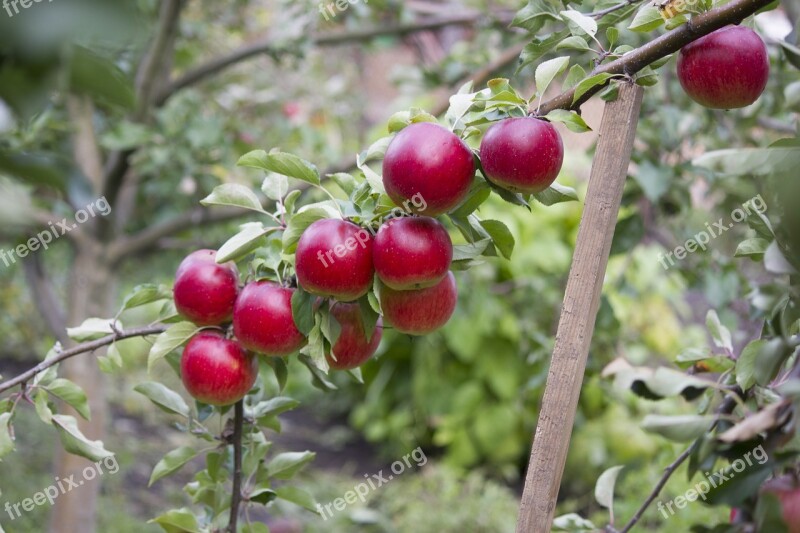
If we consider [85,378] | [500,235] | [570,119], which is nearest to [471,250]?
[500,235]

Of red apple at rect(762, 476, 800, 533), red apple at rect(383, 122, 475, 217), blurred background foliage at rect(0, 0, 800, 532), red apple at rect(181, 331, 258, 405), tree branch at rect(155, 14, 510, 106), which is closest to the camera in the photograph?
red apple at rect(762, 476, 800, 533)

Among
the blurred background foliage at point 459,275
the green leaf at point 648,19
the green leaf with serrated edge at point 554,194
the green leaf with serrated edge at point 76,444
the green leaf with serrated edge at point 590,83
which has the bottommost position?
the blurred background foliage at point 459,275

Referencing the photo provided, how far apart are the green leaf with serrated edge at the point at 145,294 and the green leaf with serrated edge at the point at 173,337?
58 mm

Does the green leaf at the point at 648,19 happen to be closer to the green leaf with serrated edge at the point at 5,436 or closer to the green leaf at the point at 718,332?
the green leaf at the point at 718,332

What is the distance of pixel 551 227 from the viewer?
10.2 ft

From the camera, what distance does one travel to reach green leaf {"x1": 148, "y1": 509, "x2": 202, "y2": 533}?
720mm

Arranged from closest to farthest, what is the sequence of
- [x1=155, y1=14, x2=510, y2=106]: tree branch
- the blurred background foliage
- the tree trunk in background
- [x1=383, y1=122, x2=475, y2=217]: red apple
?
[x1=383, y1=122, x2=475, y2=217]: red apple, the blurred background foliage, the tree trunk in background, [x1=155, y1=14, x2=510, y2=106]: tree branch

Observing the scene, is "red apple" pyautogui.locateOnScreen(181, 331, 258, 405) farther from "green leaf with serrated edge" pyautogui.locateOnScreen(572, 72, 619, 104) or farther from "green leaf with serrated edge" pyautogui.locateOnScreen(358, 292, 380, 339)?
"green leaf with serrated edge" pyautogui.locateOnScreen(572, 72, 619, 104)

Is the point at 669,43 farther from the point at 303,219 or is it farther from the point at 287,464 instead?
the point at 287,464

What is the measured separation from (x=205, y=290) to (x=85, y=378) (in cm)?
118

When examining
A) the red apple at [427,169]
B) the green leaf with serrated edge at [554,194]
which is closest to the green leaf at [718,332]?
the green leaf with serrated edge at [554,194]

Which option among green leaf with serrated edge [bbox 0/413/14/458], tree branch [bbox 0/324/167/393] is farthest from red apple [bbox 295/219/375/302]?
green leaf with serrated edge [bbox 0/413/14/458]

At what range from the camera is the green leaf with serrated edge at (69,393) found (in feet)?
2.39

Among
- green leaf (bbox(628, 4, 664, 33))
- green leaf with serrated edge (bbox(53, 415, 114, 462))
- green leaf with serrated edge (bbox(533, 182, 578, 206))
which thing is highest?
green leaf (bbox(628, 4, 664, 33))
